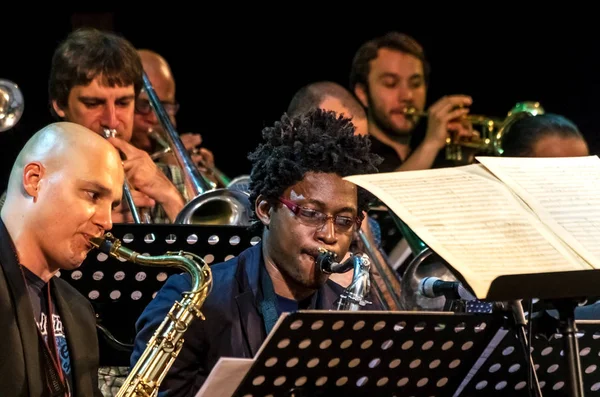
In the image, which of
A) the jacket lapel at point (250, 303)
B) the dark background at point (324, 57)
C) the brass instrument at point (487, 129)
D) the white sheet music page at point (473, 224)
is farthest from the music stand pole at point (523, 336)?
the dark background at point (324, 57)

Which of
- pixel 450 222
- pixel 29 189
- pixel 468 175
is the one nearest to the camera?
pixel 450 222

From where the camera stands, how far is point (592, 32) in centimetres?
659

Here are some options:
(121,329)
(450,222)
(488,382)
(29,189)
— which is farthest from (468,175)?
(121,329)

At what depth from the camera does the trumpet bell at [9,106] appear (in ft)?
14.7

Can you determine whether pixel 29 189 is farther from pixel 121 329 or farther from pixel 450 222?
pixel 450 222

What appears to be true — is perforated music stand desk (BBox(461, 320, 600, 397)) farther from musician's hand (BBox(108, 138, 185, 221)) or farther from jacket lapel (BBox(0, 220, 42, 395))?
musician's hand (BBox(108, 138, 185, 221))

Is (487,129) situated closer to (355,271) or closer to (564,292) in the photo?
(355,271)

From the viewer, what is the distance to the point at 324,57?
6.89 m

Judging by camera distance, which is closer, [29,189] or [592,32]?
[29,189]

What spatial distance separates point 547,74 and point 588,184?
395 centimetres

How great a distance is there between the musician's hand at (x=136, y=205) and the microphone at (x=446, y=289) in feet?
6.43

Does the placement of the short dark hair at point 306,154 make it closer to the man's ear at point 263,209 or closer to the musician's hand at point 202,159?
the man's ear at point 263,209

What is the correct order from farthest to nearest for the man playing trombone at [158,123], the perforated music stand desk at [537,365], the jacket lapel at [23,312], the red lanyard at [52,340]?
the man playing trombone at [158,123] < the red lanyard at [52,340] < the jacket lapel at [23,312] < the perforated music stand desk at [537,365]

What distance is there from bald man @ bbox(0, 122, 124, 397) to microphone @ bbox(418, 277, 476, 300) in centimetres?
97
